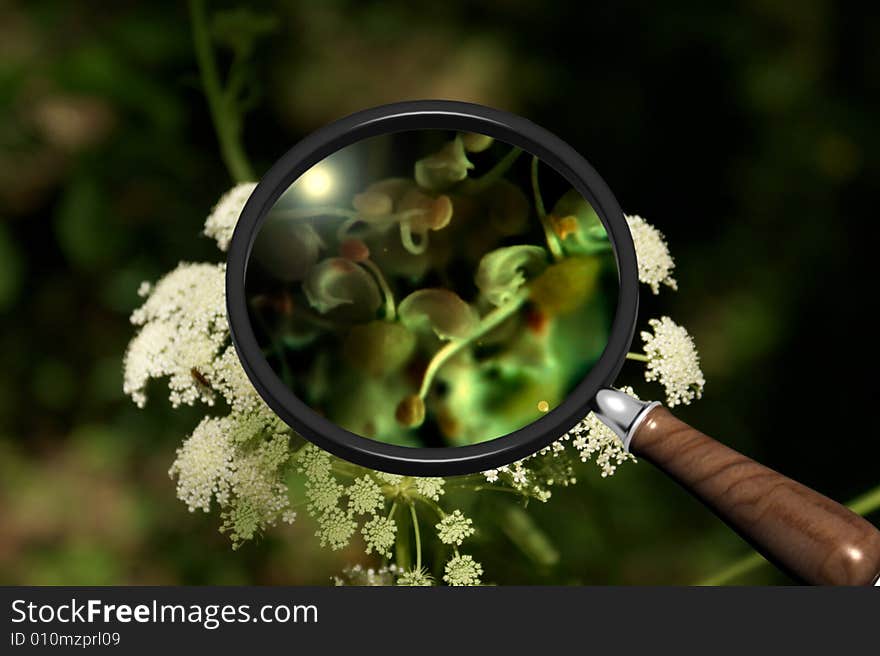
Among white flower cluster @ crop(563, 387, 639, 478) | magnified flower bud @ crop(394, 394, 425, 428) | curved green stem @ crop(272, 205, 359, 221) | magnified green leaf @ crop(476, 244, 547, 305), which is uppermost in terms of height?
curved green stem @ crop(272, 205, 359, 221)

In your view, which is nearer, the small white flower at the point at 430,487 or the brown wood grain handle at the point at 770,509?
the brown wood grain handle at the point at 770,509

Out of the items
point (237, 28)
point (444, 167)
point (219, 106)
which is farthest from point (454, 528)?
point (237, 28)

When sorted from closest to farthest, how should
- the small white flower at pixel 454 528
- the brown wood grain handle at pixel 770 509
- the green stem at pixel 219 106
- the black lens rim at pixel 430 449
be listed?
the brown wood grain handle at pixel 770 509 < the black lens rim at pixel 430 449 < the small white flower at pixel 454 528 < the green stem at pixel 219 106

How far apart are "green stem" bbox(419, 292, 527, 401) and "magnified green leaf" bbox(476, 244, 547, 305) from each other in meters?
0.01

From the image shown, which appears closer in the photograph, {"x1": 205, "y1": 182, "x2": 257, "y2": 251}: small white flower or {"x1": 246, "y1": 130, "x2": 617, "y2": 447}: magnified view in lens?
{"x1": 246, "y1": 130, "x2": 617, "y2": 447}: magnified view in lens

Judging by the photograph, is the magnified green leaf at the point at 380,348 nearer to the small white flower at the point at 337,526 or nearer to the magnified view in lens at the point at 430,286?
the magnified view in lens at the point at 430,286

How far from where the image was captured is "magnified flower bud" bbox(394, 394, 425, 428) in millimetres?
809

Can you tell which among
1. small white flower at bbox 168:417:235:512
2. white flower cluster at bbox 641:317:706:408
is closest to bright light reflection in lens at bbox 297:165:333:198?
small white flower at bbox 168:417:235:512

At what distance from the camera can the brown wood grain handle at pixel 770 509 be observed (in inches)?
24.3

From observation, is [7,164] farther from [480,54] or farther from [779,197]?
[779,197]

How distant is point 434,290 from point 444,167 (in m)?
0.13

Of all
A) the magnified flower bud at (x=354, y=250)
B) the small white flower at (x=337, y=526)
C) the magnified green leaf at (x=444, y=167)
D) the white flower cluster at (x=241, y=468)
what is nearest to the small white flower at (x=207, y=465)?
the white flower cluster at (x=241, y=468)

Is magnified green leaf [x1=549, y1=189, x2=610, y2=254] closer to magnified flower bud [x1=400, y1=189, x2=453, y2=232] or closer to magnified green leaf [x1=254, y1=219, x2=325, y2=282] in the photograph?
magnified flower bud [x1=400, y1=189, x2=453, y2=232]

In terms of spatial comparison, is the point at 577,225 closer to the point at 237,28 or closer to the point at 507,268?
the point at 507,268
